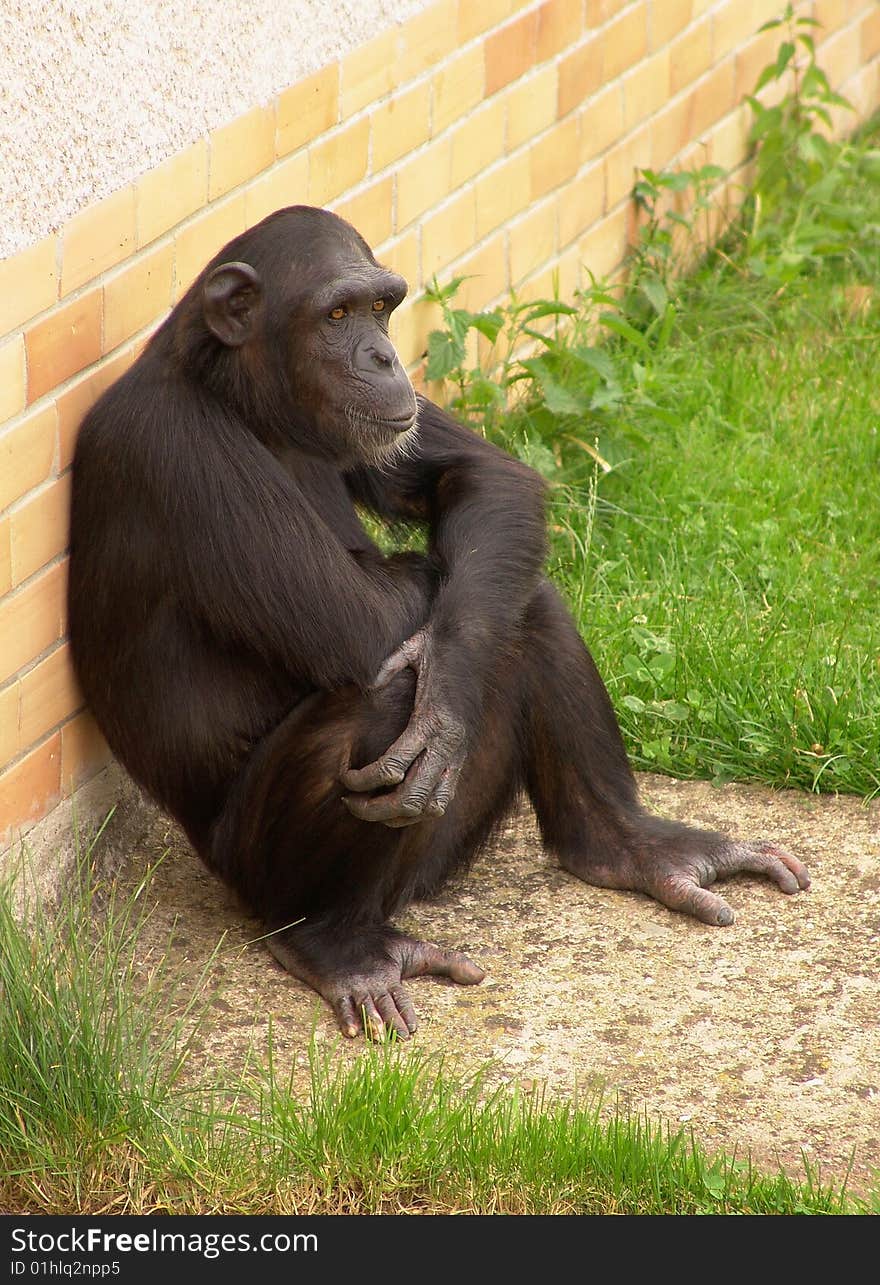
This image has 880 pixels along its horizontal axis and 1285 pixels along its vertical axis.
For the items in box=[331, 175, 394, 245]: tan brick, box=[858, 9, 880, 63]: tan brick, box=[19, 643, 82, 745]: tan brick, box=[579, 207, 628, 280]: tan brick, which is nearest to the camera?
box=[19, 643, 82, 745]: tan brick

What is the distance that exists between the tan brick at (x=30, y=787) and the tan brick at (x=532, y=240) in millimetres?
2552

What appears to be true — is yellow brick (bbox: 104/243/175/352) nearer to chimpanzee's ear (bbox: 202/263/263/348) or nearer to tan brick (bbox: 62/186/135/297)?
tan brick (bbox: 62/186/135/297)

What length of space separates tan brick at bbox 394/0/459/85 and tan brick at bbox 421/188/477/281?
40 cm

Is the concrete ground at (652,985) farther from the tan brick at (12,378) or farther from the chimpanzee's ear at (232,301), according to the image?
the chimpanzee's ear at (232,301)

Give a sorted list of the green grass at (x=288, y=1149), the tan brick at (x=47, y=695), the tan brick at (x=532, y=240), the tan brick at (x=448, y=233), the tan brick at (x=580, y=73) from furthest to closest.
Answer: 1. the tan brick at (x=580, y=73)
2. the tan brick at (x=532, y=240)
3. the tan brick at (x=448, y=233)
4. the tan brick at (x=47, y=695)
5. the green grass at (x=288, y=1149)

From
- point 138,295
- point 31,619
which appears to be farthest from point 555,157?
point 31,619

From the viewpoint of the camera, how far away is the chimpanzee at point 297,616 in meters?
3.43

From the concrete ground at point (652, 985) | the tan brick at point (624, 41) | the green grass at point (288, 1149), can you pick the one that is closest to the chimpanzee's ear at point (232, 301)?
the concrete ground at point (652, 985)

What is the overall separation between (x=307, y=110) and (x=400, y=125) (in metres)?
0.54

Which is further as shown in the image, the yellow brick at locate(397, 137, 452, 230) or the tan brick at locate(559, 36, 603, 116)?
the tan brick at locate(559, 36, 603, 116)

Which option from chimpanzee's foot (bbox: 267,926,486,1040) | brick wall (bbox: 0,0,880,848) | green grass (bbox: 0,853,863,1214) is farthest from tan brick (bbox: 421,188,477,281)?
green grass (bbox: 0,853,863,1214)

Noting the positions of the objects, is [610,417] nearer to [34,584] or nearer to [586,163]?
[586,163]

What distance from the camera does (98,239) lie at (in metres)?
3.60

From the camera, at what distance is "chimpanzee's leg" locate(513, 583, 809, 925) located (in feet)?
12.7
